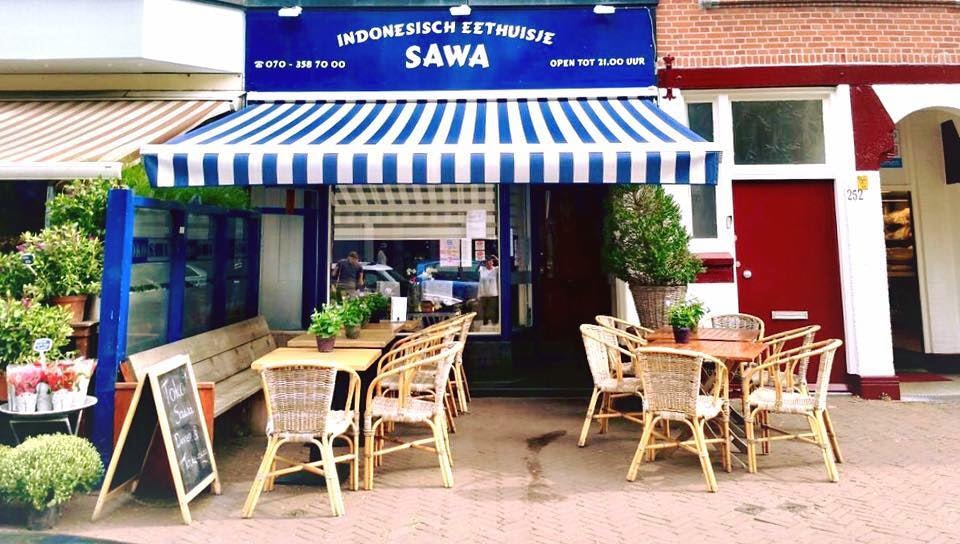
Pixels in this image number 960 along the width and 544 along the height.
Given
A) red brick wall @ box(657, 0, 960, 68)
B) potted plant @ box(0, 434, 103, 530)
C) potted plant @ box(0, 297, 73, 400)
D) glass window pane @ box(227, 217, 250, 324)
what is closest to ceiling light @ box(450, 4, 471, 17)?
red brick wall @ box(657, 0, 960, 68)

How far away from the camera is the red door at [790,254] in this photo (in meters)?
6.97

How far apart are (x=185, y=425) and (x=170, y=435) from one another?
213 millimetres

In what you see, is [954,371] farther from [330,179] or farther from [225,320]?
[225,320]

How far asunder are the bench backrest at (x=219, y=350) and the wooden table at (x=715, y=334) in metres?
4.19

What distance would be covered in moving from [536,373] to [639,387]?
103 inches

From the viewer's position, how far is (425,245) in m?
7.82

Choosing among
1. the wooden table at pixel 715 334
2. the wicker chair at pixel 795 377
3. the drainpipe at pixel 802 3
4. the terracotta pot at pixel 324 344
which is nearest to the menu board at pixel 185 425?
the terracotta pot at pixel 324 344

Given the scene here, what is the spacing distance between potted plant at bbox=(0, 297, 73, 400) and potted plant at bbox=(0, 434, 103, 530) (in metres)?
0.71

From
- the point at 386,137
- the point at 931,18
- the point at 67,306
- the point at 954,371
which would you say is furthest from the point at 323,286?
the point at 954,371

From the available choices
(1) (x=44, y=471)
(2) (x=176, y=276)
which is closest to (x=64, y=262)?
(2) (x=176, y=276)

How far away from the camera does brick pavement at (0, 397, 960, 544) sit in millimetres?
3496

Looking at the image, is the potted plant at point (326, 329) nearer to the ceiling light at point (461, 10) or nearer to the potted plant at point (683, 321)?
the potted plant at point (683, 321)

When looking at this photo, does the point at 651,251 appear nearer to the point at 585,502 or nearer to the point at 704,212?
the point at 704,212

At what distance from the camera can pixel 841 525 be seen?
356cm
